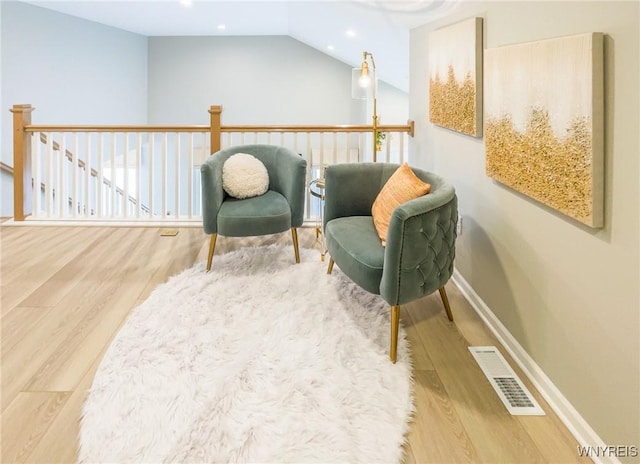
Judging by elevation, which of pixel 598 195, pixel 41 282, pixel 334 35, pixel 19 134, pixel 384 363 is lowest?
pixel 384 363

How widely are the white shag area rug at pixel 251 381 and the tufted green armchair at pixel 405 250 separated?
0.27 meters

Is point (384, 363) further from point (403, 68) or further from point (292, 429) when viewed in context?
A: point (403, 68)

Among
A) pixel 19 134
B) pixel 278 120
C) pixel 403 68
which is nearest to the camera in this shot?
pixel 19 134

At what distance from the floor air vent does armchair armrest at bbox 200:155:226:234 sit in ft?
5.89

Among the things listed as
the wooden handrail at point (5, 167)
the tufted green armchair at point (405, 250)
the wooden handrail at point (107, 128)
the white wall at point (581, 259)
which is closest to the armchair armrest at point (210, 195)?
the tufted green armchair at point (405, 250)

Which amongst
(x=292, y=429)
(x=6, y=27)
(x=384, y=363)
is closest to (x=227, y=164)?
(x=384, y=363)

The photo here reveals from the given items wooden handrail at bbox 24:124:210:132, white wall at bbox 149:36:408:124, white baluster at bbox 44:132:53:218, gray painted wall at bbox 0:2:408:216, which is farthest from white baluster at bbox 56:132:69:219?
white wall at bbox 149:36:408:124

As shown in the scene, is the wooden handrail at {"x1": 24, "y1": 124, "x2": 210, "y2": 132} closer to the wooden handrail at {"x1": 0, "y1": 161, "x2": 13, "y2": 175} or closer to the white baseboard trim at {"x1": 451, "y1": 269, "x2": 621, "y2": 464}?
the wooden handrail at {"x1": 0, "y1": 161, "x2": 13, "y2": 175}

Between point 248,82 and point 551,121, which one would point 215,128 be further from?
point 248,82

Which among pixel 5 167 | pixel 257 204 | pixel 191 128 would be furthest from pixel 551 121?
pixel 5 167

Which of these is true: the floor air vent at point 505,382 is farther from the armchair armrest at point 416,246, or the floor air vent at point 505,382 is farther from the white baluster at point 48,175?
the white baluster at point 48,175

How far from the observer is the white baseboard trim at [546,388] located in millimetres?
1622

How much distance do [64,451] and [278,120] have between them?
760 cm

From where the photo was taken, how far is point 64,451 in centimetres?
164
